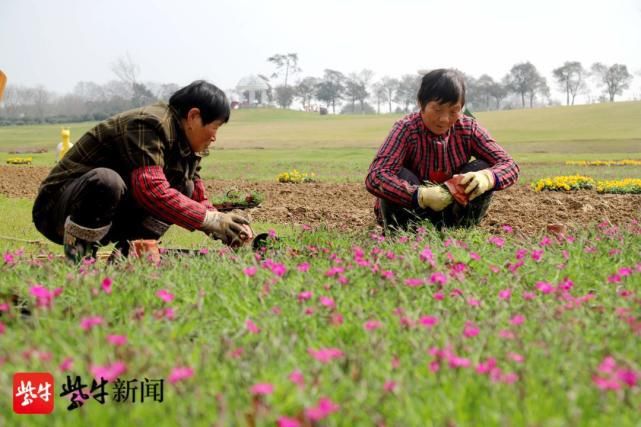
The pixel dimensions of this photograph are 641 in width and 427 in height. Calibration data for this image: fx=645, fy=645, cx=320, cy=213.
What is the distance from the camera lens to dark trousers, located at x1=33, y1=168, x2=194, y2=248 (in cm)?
405

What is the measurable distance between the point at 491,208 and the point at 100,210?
18.3ft

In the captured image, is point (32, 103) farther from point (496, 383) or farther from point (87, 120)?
point (496, 383)

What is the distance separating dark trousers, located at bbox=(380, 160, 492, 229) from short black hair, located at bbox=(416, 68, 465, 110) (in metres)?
0.64

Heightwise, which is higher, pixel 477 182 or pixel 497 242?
pixel 477 182

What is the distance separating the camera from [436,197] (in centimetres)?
476

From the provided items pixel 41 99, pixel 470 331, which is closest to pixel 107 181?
pixel 470 331

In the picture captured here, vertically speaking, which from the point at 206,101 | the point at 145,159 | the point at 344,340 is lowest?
the point at 344,340

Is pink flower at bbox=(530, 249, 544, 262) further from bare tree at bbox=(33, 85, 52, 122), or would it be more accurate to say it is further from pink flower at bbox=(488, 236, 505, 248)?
bare tree at bbox=(33, 85, 52, 122)

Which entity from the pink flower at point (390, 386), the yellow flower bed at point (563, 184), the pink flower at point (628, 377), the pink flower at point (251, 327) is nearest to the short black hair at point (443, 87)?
the pink flower at point (251, 327)

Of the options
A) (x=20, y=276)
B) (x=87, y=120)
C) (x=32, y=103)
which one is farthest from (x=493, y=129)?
(x=32, y=103)

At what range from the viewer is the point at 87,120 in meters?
86.6

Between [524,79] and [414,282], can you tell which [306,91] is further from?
[414,282]

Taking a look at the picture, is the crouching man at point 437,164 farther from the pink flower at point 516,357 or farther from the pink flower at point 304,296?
the pink flower at point 516,357

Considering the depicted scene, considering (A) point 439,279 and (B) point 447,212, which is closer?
(A) point 439,279
